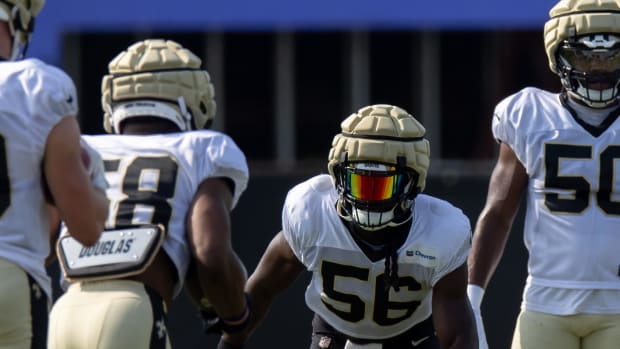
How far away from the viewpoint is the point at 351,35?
12.9m

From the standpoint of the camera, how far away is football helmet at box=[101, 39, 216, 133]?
4641 mm

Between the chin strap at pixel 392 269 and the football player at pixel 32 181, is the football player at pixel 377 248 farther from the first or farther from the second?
the football player at pixel 32 181

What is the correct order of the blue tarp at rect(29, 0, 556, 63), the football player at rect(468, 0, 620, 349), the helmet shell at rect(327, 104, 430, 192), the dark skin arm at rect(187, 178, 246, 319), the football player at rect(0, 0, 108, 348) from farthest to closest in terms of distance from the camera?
1. the blue tarp at rect(29, 0, 556, 63)
2. the football player at rect(468, 0, 620, 349)
3. the helmet shell at rect(327, 104, 430, 192)
4. the dark skin arm at rect(187, 178, 246, 319)
5. the football player at rect(0, 0, 108, 348)

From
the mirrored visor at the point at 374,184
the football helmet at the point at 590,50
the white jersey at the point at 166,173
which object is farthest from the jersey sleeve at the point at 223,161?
the football helmet at the point at 590,50

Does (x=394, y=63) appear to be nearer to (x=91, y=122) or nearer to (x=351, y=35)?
(x=351, y=35)

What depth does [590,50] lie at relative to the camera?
15.3 feet

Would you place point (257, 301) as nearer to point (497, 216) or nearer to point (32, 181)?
point (497, 216)

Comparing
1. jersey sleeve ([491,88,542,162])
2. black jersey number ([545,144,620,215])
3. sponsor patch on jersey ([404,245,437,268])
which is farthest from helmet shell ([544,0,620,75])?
sponsor patch on jersey ([404,245,437,268])

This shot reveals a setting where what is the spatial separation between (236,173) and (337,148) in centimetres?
33

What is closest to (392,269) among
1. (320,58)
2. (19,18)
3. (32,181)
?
(32,181)

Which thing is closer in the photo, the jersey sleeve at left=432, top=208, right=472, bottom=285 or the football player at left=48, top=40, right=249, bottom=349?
the football player at left=48, top=40, right=249, bottom=349

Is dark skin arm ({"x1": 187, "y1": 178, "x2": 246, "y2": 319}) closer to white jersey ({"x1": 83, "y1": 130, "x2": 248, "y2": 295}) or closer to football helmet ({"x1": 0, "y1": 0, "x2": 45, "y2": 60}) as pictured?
white jersey ({"x1": 83, "y1": 130, "x2": 248, "y2": 295})

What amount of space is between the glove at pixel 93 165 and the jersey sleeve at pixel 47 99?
14cm

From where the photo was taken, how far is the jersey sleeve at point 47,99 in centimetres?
352
